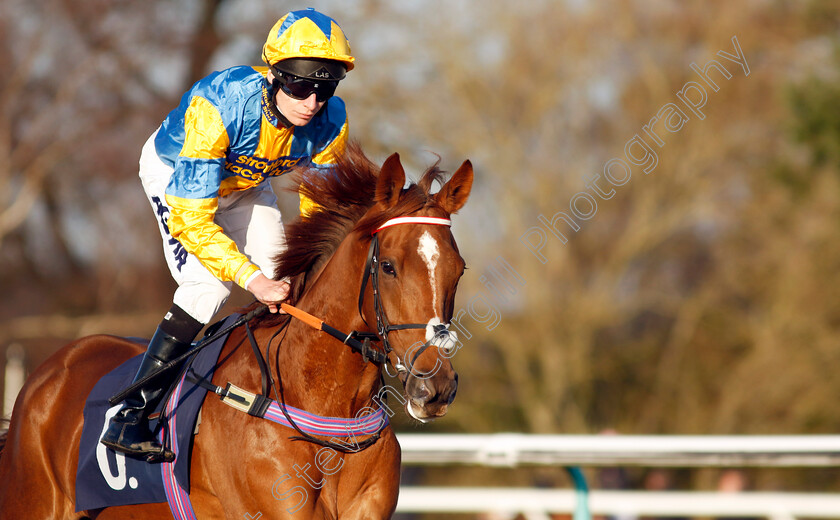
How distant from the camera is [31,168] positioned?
12.4 m

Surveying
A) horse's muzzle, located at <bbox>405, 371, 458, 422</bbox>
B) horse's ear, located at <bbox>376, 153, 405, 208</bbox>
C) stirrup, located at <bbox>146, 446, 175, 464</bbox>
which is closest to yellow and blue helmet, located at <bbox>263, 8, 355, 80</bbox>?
horse's ear, located at <bbox>376, 153, 405, 208</bbox>

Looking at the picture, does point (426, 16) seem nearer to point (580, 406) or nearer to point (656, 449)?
point (580, 406)

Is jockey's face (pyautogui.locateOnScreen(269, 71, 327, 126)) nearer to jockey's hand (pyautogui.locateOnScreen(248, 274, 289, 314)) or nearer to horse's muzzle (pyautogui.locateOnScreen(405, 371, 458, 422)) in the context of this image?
jockey's hand (pyautogui.locateOnScreen(248, 274, 289, 314))

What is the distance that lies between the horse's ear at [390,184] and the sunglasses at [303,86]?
0.44 meters

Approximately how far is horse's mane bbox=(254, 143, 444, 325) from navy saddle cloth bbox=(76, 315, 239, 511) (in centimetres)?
34

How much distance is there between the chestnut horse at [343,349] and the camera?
241cm

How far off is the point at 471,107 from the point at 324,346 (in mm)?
10817

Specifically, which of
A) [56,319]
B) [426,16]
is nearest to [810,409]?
[426,16]

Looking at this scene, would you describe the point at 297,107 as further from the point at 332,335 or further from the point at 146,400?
the point at 146,400

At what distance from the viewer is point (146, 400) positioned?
2.96 m

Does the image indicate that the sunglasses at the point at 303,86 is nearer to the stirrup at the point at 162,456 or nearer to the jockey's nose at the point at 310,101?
the jockey's nose at the point at 310,101

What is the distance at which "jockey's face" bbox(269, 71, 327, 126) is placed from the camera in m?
2.94

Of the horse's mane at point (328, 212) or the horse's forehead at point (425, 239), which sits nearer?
the horse's forehead at point (425, 239)

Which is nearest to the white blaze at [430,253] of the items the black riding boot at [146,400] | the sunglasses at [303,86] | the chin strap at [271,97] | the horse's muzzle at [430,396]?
the horse's muzzle at [430,396]
